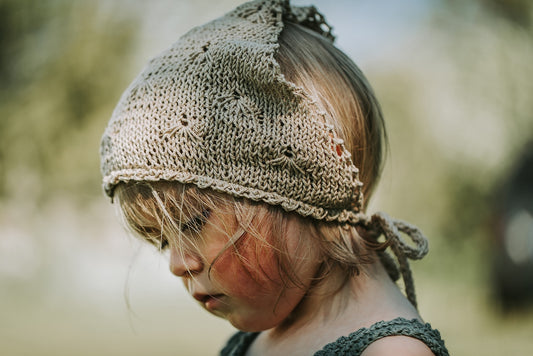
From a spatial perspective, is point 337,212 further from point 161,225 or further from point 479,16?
point 479,16

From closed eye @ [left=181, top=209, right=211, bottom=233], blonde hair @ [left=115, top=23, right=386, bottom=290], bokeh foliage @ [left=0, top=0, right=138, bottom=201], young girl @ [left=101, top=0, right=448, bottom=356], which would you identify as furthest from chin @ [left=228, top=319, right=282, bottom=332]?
bokeh foliage @ [left=0, top=0, right=138, bottom=201]

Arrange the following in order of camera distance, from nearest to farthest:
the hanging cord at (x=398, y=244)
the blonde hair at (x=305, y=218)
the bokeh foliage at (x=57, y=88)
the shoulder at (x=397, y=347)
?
the shoulder at (x=397, y=347) < the blonde hair at (x=305, y=218) < the hanging cord at (x=398, y=244) < the bokeh foliage at (x=57, y=88)

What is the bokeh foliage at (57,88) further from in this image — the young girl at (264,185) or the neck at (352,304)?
the neck at (352,304)

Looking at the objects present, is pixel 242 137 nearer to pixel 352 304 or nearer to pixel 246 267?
pixel 246 267

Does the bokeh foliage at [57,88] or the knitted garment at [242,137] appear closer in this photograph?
the knitted garment at [242,137]

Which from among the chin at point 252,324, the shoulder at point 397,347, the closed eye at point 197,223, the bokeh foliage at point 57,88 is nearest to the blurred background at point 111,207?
the bokeh foliage at point 57,88

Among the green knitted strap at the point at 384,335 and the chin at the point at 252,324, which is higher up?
the green knitted strap at the point at 384,335

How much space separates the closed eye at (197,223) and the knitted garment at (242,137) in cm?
7

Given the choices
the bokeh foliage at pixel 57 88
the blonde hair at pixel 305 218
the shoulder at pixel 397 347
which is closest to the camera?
the shoulder at pixel 397 347

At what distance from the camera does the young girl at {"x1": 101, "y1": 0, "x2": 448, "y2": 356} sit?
0.96 meters

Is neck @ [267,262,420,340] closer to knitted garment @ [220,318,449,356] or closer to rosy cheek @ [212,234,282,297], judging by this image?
knitted garment @ [220,318,449,356]

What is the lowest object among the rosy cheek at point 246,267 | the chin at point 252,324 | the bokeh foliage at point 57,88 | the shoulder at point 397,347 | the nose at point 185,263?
the bokeh foliage at point 57,88

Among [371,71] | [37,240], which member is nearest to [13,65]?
[37,240]

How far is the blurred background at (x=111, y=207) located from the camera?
170 inches
